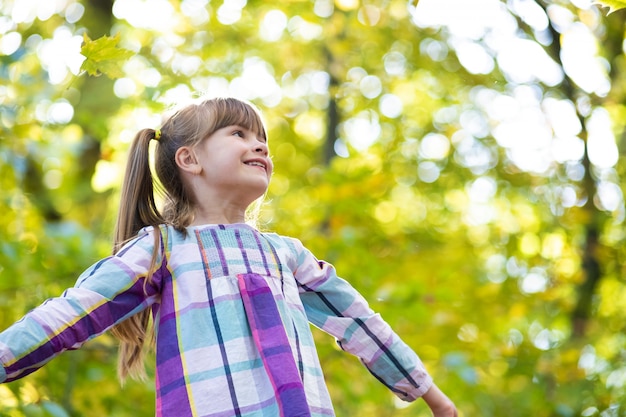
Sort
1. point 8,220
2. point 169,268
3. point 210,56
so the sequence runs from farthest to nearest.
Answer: point 210,56, point 8,220, point 169,268

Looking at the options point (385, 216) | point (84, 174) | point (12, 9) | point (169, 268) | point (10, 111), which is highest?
point (12, 9)

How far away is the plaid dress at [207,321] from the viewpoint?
1551mm

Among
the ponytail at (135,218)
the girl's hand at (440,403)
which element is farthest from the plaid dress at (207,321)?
the girl's hand at (440,403)

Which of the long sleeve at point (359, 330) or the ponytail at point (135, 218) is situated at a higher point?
the ponytail at point (135, 218)

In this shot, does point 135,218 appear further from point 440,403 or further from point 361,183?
point 361,183

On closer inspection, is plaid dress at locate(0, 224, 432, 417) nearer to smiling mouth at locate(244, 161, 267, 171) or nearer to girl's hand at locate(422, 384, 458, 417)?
smiling mouth at locate(244, 161, 267, 171)

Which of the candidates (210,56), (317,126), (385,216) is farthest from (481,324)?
(317,126)

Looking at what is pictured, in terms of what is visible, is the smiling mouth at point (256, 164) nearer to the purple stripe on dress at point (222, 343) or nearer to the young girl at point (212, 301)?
the young girl at point (212, 301)

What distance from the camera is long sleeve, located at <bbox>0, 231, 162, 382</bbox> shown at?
1.43 m

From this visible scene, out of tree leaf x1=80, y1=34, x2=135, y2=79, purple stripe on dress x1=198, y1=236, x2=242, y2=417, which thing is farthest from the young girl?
tree leaf x1=80, y1=34, x2=135, y2=79

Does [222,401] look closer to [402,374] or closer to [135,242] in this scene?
[135,242]

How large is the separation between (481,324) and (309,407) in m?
3.57

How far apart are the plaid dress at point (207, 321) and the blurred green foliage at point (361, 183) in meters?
0.47

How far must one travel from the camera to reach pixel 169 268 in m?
1.75
